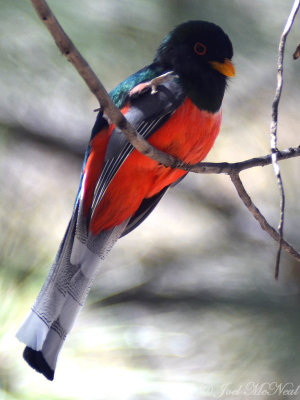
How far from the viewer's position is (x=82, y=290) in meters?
2.48

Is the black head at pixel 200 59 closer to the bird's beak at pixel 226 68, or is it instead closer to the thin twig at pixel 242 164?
the bird's beak at pixel 226 68

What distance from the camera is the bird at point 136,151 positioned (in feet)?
8.19

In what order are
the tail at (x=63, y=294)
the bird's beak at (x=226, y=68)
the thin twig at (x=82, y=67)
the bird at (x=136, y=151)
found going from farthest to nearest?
the bird's beak at (x=226, y=68) < the bird at (x=136, y=151) < the tail at (x=63, y=294) < the thin twig at (x=82, y=67)

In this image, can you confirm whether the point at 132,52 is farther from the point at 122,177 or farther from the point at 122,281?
the point at 122,281

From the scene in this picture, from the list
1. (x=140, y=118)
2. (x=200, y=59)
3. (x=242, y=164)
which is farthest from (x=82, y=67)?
(x=200, y=59)

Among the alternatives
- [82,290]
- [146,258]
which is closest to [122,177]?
[146,258]

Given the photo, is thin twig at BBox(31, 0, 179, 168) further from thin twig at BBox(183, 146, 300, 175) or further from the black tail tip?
the black tail tip

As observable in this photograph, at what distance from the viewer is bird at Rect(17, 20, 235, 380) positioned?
2.50m

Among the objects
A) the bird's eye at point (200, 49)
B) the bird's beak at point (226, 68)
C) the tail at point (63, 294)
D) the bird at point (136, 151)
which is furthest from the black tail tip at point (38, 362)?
the bird's eye at point (200, 49)

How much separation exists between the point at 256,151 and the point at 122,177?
1.88ft

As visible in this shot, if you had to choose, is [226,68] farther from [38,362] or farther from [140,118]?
[38,362]

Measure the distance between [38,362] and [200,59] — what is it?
Answer: 1444 millimetres

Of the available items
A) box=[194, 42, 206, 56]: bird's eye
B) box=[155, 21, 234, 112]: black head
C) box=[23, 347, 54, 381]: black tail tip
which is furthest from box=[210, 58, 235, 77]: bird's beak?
box=[23, 347, 54, 381]: black tail tip

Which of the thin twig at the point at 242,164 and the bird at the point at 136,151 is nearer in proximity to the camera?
the thin twig at the point at 242,164
